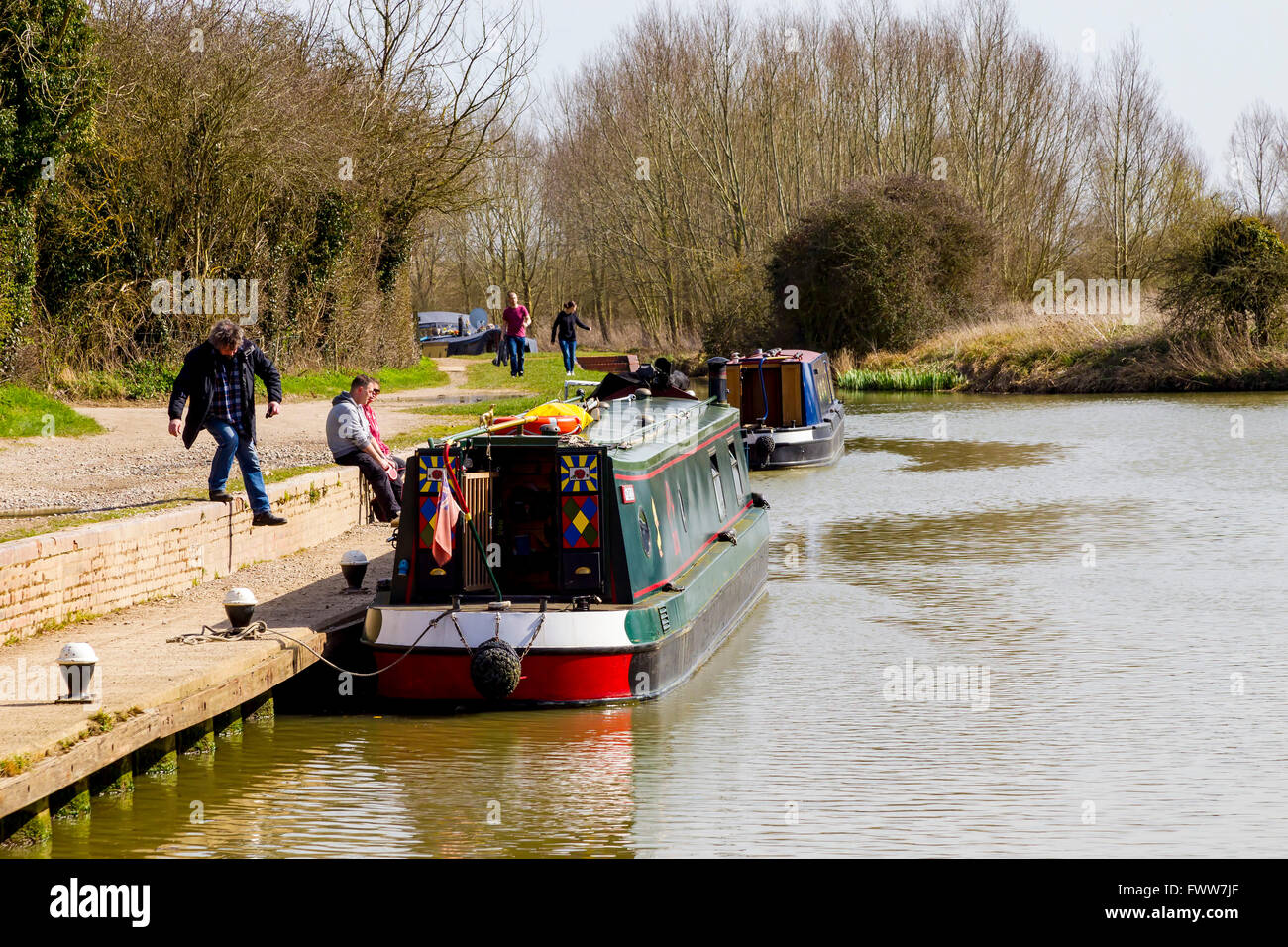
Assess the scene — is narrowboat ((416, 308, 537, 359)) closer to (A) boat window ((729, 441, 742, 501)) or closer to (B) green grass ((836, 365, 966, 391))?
(B) green grass ((836, 365, 966, 391))

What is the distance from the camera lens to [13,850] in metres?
6.35

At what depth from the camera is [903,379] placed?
3628cm

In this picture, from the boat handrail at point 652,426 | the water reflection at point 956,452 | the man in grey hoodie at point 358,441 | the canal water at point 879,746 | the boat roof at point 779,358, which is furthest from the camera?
the boat roof at point 779,358

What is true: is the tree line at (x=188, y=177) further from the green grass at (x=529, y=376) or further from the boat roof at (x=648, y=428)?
the boat roof at (x=648, y=428)

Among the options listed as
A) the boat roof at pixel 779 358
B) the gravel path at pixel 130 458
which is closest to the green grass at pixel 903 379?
the boat roof at pixel 779 358

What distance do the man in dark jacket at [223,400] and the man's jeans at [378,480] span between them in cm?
89

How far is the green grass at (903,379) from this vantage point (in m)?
35.8

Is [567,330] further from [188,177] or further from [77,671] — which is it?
[77,671]

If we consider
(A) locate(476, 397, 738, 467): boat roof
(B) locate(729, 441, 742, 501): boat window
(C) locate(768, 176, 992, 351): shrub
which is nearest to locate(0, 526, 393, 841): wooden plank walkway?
(A) locate(476, 397, 738, 467): boat roof

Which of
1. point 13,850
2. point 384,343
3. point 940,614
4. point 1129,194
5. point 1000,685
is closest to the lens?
point 13,850

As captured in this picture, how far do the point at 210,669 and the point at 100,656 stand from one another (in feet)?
2.48

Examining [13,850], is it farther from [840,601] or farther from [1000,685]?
[840,601]

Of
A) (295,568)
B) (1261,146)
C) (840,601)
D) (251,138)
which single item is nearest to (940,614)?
(840,601)

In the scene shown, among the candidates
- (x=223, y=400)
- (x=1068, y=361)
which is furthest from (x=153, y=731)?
(x=1068, y=361)
